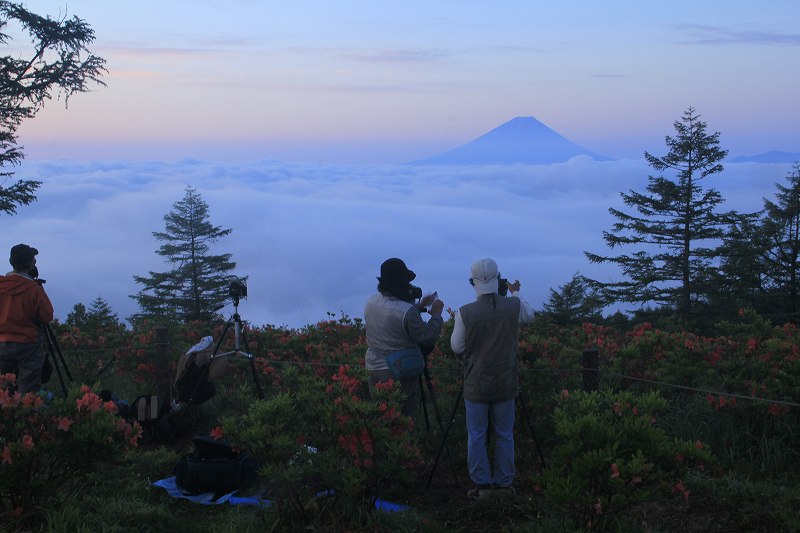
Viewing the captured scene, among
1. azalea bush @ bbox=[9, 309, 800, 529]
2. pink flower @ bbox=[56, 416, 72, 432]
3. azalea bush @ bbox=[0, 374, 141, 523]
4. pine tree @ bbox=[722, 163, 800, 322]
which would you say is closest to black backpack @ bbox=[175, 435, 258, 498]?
azalea bush @ bbox=[9, 309, 800, 529]

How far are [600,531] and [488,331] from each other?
1818 mm

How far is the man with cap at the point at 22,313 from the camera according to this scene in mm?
7758

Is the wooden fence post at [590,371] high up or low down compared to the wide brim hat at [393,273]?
down

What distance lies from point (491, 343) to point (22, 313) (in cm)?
517

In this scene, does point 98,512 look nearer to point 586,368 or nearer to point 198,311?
point 586,368

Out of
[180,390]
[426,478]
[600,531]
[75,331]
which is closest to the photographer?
[600,531]

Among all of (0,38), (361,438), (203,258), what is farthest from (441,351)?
(203,258)

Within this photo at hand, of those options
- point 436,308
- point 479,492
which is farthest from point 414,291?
point 479,492

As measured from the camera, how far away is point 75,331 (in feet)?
39.4

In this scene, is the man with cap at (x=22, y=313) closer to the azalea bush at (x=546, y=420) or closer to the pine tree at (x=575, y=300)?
the azalea bush at (x=546, y=420)

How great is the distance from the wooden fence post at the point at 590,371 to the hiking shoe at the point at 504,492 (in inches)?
63.1

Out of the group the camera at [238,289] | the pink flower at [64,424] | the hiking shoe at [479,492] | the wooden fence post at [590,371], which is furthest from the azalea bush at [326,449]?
the camera at [238,289]

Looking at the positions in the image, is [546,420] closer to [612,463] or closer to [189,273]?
[612,463]

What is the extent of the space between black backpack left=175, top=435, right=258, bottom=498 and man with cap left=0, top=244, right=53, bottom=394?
264 cm
